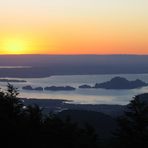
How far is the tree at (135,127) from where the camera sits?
55.3 ft

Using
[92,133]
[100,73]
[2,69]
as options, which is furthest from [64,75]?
[92,133]

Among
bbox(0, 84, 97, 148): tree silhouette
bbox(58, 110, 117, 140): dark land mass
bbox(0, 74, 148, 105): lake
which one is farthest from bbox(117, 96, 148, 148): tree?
bbox(0, 74, 148, 105): lake

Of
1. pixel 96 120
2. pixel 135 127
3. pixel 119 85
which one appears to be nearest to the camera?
pixel 135 127

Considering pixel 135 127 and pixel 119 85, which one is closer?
pixel 135 127

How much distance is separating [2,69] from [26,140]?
402 feet

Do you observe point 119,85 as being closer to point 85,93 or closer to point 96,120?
point 85,93

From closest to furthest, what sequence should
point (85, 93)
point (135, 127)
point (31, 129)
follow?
point (31, 129) < point (135, 127) < point (85, 93)

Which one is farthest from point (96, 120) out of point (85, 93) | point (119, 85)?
point (119, 85)

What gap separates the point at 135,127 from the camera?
1742 cm

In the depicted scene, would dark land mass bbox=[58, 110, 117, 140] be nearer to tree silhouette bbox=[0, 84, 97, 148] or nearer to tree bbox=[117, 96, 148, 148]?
tree silhouette bbox=[0, 84, 97, 148]

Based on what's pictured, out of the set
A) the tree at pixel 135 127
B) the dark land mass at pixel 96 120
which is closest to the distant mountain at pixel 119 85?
the dark land mass at pixel 96 120

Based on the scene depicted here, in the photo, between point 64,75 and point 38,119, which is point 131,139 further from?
point 64,75

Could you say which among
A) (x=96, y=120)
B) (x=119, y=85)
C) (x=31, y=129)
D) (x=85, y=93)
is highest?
(x=119, y=85)

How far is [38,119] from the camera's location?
18.6 metres
